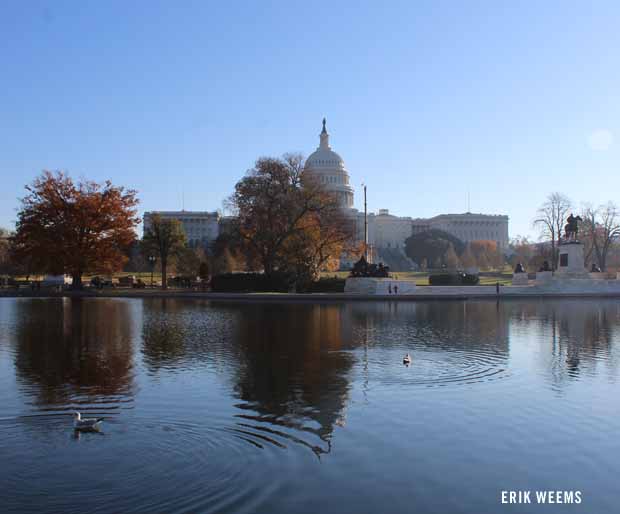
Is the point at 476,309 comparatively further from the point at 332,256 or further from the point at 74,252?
the point at 74,252

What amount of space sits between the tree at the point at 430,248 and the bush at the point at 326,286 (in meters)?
73.2

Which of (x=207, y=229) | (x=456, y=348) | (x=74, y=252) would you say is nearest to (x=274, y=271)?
(x=74, y=252)

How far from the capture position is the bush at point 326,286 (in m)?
50.7

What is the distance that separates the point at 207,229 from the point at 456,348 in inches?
5939

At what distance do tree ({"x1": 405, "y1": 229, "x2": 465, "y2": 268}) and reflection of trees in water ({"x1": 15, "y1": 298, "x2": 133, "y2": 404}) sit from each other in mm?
100230

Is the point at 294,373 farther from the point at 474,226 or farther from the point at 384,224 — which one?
the point at 474,226

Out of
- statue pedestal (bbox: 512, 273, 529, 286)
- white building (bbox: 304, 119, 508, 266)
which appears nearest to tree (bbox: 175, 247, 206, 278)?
statue pedestal (bbox: 512, 273, 529, 286)

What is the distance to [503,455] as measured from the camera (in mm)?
8688

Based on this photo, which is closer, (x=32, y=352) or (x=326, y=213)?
(x=32, y=352)

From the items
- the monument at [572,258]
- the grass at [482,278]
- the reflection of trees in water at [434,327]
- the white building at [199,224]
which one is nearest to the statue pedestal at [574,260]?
the monument at [572,258]

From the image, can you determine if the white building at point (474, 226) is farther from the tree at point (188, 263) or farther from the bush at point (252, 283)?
the bush at point (252, 283)

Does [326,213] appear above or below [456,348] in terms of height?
above

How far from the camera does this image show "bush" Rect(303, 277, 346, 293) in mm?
50719

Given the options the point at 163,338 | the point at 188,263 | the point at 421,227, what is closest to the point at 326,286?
the point at 188,263
